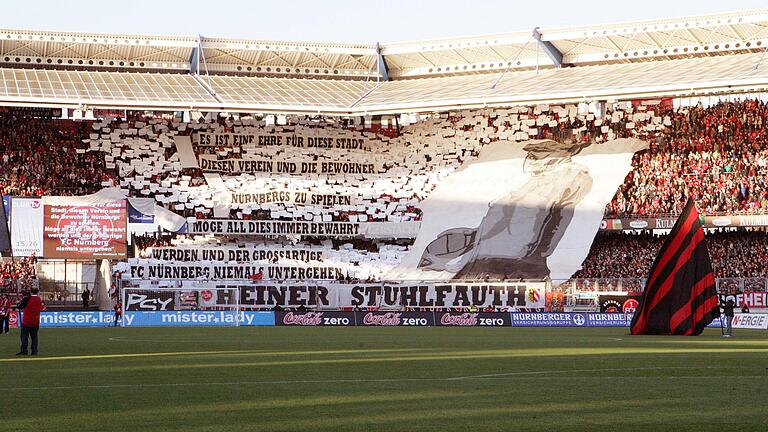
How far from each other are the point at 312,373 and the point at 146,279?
43679mm

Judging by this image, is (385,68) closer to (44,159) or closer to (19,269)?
(44,159)

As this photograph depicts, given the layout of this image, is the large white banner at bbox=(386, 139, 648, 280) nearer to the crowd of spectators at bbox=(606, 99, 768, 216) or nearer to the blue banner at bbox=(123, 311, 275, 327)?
the crowd of spectators at bbox=(606, 99, 768, 216)

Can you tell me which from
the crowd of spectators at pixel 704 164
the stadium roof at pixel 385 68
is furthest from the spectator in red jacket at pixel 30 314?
the crowd of spectators at pixel 704 164

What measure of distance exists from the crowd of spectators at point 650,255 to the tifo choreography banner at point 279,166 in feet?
49.0

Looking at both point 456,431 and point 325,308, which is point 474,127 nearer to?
point 325,308

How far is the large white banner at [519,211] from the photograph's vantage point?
64.6 metres

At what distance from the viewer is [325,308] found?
58.2 metres

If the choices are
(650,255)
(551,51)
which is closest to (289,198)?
(551,51)

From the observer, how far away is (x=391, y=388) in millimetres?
16047

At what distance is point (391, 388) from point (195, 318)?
116ft

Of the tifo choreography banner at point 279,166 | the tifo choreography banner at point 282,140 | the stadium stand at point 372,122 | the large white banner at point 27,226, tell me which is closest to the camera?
the large white banner at point 27,226

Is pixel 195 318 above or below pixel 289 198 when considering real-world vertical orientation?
below

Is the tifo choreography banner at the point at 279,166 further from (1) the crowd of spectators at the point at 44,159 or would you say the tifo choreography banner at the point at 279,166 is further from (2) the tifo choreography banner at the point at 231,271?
(2) the tifo choreography banner at the point at 231,271

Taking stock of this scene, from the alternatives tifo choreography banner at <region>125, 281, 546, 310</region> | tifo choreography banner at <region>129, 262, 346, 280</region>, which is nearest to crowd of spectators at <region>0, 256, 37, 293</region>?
tifo choreography banner at <region>129, 262, 346, 280</region>
